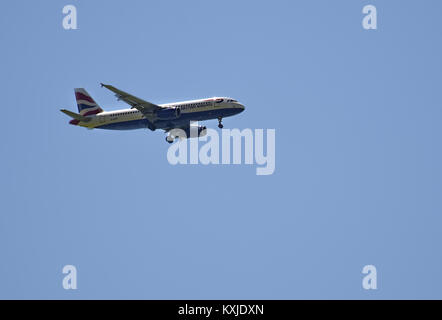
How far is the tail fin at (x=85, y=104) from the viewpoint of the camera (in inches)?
4906

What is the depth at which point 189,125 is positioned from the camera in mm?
120375

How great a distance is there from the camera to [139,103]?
115 metres

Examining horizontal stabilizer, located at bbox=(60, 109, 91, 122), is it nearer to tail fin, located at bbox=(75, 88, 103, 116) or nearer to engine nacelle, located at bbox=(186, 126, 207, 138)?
tail fin, located at bbox=(75, 88, 103, 116)

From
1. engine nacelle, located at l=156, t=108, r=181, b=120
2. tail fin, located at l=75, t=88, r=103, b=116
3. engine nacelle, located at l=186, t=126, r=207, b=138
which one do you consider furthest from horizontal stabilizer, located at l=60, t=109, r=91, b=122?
engine nacelle, located at l=186, t=126, r=207, b=138

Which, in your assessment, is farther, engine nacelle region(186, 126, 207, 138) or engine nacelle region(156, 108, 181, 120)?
engine nacelle region(186, 126, 207, 138)

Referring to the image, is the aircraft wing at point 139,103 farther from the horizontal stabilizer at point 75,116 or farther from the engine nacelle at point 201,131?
the engine nacelle at point 201,131

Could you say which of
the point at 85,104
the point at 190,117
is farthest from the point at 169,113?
the point at 85,104

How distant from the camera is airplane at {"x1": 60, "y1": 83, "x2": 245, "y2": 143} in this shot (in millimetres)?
114562

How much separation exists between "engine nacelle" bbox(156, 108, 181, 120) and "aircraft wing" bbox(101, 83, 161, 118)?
120 cm

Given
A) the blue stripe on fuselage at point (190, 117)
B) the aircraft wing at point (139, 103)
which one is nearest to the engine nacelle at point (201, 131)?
the blue stripe on fuselage at point (190, 117)

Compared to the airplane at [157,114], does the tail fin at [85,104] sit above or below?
above
